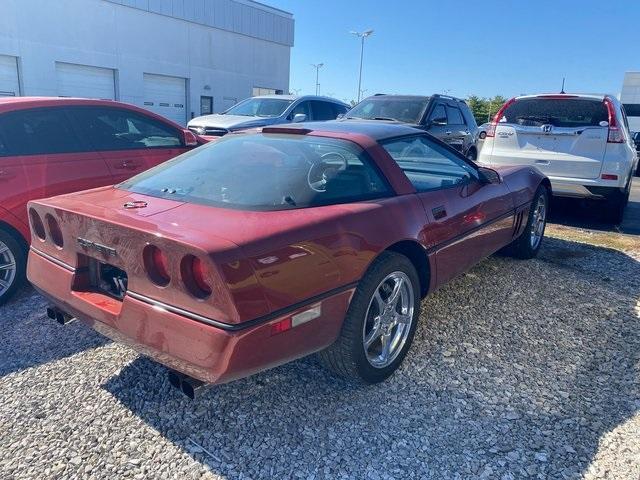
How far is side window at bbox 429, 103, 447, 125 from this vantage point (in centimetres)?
888

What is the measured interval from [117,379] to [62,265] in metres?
0.71

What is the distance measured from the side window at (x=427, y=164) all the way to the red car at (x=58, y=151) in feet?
8.88

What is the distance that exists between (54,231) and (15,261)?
57.9 inches

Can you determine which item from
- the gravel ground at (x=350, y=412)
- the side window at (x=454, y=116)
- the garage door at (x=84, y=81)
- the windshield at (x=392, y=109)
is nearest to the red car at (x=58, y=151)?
the gravel ground at (x=350, y=412)

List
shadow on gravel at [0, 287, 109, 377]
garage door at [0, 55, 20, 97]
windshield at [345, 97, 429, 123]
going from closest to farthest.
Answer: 1. shadow on gravel at [0, 287, 109, 377]
2. windshield at [345, 97, 429, 123]
3. garage door at [0, 55, 20, 97]

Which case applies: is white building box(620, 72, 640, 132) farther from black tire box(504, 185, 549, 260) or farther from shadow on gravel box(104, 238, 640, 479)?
shadow on gravel box(104, 238, 640, 479)

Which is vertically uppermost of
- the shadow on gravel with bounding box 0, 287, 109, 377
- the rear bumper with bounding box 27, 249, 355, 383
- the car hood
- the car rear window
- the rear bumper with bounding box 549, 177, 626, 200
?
the car rear window

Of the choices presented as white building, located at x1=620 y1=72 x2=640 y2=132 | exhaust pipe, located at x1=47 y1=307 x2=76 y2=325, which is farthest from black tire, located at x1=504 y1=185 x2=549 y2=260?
white building, located at x1=620 y1=72 x2=640 y2=132

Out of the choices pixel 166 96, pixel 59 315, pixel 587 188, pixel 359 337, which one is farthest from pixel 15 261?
pixel 166 96

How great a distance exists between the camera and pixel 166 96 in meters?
23.6

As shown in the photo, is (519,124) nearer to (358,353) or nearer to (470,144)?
(470,144)

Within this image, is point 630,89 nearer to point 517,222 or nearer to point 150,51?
point 150,51

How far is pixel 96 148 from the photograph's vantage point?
181 inches

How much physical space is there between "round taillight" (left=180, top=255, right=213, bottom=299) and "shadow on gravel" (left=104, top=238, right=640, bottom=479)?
2.53ft
